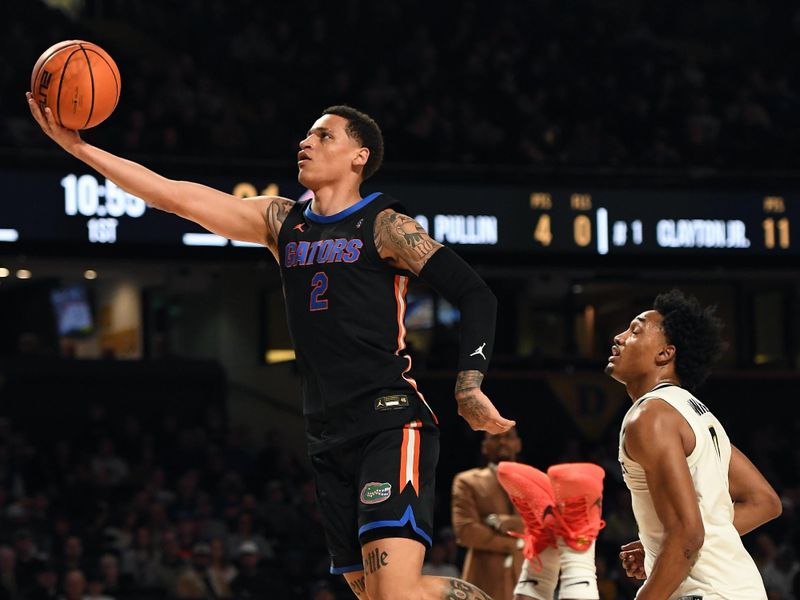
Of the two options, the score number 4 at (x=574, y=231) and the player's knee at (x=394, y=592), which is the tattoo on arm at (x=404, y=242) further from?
the score number 4 at (x=574, y=231)

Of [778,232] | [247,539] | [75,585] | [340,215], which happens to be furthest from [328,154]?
[778,232]

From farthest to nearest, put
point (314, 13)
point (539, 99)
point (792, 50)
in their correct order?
1. point (792, 50)
2. point (314, 13)
3. point (539, 99)

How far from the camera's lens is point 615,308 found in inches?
710

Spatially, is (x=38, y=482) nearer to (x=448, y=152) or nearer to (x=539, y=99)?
(x=448, y=152)

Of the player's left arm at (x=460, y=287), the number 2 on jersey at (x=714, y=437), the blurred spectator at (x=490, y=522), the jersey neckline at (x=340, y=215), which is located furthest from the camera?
the blurred spectator at (x=490, y=522)

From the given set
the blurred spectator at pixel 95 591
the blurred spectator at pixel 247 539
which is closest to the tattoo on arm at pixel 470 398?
the blurred spectator at pixel 95 591

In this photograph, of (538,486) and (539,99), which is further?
(539,99)

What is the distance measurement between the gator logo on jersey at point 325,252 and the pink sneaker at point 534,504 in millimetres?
2249

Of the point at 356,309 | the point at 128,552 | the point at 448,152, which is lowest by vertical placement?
the point at 128,552

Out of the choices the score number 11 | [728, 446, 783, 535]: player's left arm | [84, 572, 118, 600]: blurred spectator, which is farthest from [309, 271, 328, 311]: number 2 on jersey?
the score number 11

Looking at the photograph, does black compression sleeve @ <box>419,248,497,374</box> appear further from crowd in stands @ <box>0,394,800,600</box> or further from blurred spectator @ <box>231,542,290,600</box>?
blurred spectator @ <box>231,542,290,600</box>

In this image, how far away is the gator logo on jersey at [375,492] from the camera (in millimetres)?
4262

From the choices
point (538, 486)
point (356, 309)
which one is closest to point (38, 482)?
point (538, 486)

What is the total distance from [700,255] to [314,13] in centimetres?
638
